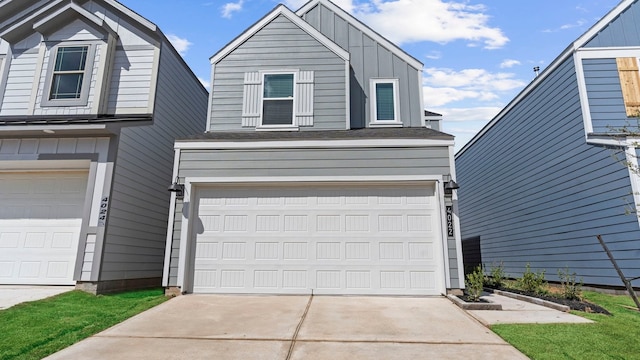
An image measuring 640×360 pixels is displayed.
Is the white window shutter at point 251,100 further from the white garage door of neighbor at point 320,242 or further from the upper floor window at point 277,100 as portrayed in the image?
the white garage door of neighbor at point 320,242

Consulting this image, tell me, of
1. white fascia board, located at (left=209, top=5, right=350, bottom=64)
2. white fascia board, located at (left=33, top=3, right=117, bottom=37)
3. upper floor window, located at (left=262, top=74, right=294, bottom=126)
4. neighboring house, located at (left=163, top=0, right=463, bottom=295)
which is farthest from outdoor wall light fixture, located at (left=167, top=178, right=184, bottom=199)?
white fascia board, located at (left=33, top=3, right=117, bottom=37)

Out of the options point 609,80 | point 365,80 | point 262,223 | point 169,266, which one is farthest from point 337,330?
point 609,80

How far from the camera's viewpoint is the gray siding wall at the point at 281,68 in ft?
30.5

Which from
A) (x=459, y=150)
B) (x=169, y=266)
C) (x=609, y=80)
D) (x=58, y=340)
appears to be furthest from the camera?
(x=459, y=150)

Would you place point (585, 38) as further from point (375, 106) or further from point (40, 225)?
point (40, 225)

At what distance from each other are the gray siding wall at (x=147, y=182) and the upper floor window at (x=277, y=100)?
9.71 feet

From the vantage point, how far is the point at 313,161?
7.64m

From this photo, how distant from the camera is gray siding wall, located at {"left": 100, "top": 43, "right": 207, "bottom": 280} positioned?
321 inches

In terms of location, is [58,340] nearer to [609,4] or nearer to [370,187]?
[370,187]

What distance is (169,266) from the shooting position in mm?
7195

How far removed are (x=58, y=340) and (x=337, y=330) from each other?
11.3ft

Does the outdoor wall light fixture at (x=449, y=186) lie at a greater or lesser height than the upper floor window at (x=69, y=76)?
lesser

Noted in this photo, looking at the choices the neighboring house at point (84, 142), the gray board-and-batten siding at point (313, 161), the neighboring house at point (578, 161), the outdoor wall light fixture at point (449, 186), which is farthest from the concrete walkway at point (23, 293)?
the neighboring house at point (578, 161)

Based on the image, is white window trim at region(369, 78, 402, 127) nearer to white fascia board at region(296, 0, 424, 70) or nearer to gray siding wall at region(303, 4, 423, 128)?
gray siding wall at region(303, 4, 423, 128)
